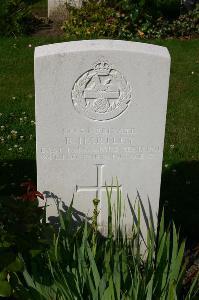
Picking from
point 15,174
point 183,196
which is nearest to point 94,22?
point 15,174

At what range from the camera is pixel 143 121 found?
3.67 m

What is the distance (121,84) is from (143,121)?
0.28m

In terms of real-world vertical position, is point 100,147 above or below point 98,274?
above

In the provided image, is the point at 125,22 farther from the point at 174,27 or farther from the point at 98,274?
the point at 98,274

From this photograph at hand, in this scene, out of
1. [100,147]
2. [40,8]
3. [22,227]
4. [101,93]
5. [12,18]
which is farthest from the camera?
[40,8]

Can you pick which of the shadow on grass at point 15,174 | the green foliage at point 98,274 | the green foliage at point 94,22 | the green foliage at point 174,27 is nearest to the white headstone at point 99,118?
the green foliage at point 98,274

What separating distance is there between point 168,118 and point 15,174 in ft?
6.55

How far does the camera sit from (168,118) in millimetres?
6512

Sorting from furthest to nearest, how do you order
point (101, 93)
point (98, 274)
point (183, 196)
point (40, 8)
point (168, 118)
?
point (40, 8), point (168, 118), point (183, 196), point (101, 93), point (98, 274)

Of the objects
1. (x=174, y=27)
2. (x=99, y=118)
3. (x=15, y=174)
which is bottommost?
(x=15, y=174)

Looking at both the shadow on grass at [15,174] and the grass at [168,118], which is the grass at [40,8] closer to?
the grass at [168,118]

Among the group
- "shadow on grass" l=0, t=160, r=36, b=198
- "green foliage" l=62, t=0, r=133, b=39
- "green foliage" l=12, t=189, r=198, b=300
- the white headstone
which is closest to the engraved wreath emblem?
the white headstone

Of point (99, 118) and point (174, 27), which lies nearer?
point (99, 118)

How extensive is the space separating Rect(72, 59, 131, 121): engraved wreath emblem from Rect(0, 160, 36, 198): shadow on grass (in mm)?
1638
